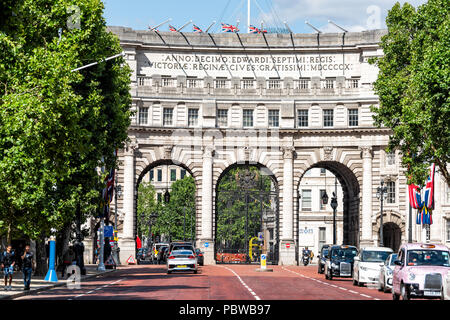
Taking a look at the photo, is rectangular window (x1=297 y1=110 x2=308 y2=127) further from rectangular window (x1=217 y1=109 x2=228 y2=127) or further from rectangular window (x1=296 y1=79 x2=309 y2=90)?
rectangular window (x1=217 y1=109 x2=228 y2=127)

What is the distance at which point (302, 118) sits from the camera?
275 ft

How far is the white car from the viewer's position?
44062 mm

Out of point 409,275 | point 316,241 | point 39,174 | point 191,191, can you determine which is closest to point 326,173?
point 316,241

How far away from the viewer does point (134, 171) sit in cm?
8350

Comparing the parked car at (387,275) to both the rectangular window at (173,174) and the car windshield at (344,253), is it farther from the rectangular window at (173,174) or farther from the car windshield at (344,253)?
the rectangular window at (173,174)

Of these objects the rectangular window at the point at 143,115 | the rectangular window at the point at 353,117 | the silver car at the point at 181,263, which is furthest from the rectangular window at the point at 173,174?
the silver car at the point at 181,263

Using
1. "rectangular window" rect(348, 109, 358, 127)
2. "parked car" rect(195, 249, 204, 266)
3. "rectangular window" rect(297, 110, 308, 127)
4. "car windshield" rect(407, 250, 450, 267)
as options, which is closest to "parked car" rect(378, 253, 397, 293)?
"car windshield" rect(407, 250, 450, 267)

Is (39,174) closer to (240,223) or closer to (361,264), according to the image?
(361,264)

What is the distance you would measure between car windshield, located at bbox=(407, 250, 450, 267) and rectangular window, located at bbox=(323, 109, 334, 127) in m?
51.1

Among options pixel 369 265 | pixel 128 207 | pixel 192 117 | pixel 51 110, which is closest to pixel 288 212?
pixel 192 117

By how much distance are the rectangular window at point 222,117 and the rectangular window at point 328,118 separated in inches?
369

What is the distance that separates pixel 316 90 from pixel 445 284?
54982 millimetres

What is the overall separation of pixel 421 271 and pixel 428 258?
5.89 ft

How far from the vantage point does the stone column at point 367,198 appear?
267 ft
